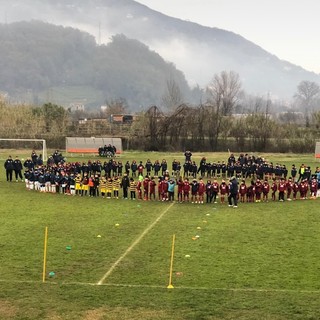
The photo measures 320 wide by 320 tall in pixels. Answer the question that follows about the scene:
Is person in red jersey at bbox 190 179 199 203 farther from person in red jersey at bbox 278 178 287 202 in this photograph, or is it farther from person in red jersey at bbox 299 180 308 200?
person in red jersey at bbox 299 180 308 200

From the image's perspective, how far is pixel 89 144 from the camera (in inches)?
1875

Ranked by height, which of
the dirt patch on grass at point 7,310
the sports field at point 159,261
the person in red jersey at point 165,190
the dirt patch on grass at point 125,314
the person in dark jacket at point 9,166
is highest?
the person in dark jacket at point 9,166

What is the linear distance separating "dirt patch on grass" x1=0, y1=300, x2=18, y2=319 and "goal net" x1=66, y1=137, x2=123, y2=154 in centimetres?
3696

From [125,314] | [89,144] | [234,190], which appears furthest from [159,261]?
[89,144]

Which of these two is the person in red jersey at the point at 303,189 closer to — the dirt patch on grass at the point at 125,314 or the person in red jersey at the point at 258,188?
the person in red jersey at the point at 258,188

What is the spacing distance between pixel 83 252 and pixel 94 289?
330 centimetres

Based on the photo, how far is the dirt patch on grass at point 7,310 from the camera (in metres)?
10.2

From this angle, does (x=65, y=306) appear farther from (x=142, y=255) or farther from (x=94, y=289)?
(x=142, y=255)

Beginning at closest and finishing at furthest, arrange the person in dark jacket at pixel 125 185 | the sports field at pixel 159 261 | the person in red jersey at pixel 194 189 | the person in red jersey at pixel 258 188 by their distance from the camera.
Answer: the sports field at pixel 159 261 → the person in red jersey at pixel 194 189 → the person in red jersey at pixel 258 188 → the person in dark jacket at pixel 125 185

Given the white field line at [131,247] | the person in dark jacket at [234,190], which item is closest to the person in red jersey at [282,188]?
the person in dark jacket at [234,190]

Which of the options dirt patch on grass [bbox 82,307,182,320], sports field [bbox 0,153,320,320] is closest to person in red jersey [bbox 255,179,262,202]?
sports field [bbox 0,153,320,320]

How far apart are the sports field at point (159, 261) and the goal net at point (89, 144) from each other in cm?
2503

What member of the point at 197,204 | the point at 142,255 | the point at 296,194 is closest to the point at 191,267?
the point at 142,255

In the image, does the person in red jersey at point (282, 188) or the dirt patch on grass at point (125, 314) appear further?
the person in red jersey at point (282, 188)
